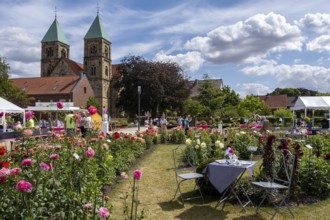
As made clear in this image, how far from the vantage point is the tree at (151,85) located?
159 ft

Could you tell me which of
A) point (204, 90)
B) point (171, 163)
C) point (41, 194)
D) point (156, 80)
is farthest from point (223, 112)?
point (41, 194)

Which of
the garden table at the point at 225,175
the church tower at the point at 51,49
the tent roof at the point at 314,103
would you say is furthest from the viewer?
the church tower at the point at 51,49

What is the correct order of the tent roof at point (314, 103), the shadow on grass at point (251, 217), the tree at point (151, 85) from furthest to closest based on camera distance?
the tree at point (151, 85), the tent roof at point (314, 103), the shadow on grass at point (251, 217)

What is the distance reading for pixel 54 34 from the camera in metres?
76.2

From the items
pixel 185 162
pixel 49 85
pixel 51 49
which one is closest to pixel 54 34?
pixel 51 49

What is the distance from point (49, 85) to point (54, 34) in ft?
72.4

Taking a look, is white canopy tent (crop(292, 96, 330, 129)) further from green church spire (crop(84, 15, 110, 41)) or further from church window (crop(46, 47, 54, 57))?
church window (crop(46, 47, 54, 57))

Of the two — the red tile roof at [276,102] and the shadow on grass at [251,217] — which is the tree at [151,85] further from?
the shadow on grass at [251,217]

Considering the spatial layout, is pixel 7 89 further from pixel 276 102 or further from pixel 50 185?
pixel 276 102

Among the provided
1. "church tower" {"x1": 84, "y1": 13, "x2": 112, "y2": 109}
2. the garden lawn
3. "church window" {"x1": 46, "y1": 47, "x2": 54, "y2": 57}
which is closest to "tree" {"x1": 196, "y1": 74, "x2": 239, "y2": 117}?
"church tower" {"x1": 84, "y1": 13, "x2": 112, "y2": 109}

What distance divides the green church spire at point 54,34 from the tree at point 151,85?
30.5m

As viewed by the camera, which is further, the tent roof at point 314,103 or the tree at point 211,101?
the tree at point 211,101

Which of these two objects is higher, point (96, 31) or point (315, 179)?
point (96, 31)

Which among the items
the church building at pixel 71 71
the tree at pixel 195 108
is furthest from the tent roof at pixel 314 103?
the church building at pixel 71 71
